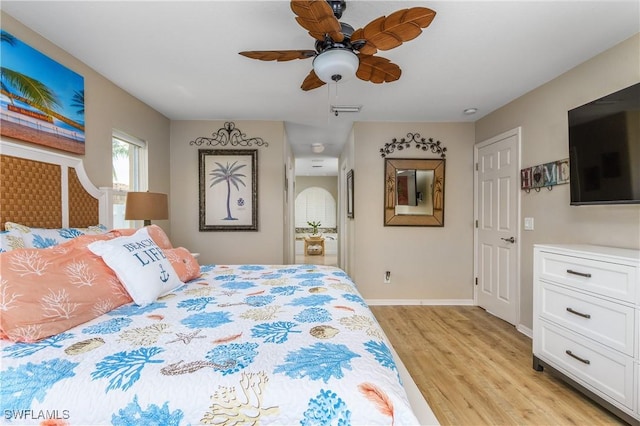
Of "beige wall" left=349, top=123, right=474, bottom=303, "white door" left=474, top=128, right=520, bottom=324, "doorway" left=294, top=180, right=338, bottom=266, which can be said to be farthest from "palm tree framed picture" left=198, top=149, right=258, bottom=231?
"doorway" left=294, top=180, right=338, bottom=266

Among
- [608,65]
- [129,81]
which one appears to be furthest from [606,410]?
[129,81]

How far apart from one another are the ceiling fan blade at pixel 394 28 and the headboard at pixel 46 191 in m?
2.08

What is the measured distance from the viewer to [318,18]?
4.48 feet

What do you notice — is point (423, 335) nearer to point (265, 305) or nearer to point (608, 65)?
point (265, 305)

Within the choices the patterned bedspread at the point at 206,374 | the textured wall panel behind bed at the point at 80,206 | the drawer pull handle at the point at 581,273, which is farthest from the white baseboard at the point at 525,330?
the textured wall panel behind bed at the point at 80,206

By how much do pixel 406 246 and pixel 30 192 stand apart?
3.72 m

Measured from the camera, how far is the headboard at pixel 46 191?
1.72 m

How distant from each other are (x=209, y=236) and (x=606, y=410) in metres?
3.93

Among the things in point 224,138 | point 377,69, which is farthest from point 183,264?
point 224,138

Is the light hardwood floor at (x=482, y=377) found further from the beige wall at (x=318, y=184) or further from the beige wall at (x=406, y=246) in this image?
the beige wall at (x=318, y=184)

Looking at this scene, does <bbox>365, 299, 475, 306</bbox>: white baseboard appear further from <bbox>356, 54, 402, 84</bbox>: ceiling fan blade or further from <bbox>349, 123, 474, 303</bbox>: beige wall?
<bbox>356, 54, 402, 84</bbox>: ceiling fan blade

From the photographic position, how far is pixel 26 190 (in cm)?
182

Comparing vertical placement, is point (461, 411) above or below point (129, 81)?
below

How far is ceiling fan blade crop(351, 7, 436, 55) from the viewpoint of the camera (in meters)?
1.32
